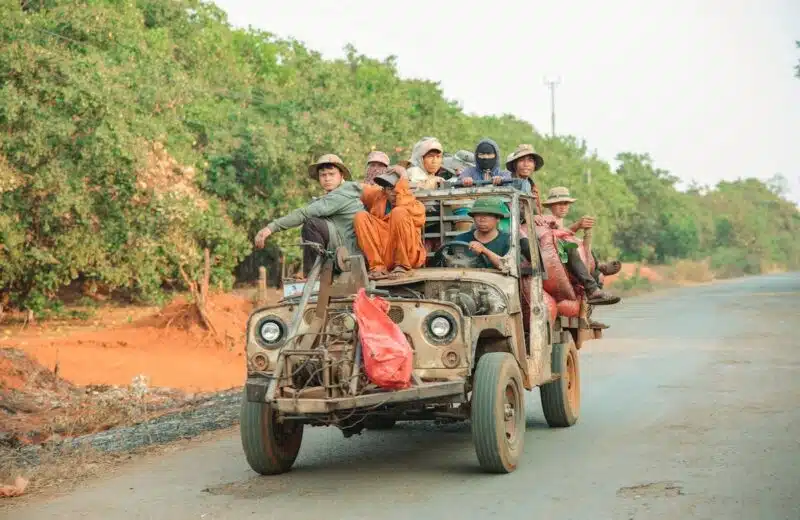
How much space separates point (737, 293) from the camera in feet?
133

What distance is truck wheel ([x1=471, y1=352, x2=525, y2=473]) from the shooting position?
8.20 metres

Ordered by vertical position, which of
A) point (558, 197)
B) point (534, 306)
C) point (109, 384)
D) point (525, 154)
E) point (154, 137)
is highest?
point (154, 137)

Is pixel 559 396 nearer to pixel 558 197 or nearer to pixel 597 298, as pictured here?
pixel 597 298

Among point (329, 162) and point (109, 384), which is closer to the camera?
point (329, 162)

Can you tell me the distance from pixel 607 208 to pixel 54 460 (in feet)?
206

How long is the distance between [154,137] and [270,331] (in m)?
13.5

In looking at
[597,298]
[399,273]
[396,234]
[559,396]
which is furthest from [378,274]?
[597,298]

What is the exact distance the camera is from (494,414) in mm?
8156

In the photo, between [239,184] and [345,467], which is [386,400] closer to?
[345,467]

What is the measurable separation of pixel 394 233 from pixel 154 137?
43.1 feet

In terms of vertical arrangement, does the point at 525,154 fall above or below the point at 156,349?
above

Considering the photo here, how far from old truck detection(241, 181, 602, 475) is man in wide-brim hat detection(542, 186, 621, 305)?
144 centimetres

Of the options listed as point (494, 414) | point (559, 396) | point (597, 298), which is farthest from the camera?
point (597, 298)

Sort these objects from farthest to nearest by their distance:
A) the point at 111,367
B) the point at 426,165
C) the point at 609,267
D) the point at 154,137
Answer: the point at 154,137 → the point at 111,367 → the point at 609,267 → the point at 426,165
